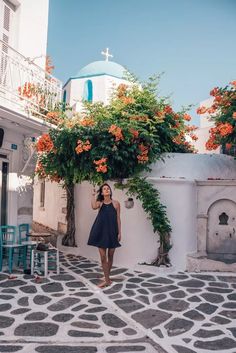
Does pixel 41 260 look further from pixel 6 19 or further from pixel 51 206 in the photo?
pixel 51 206

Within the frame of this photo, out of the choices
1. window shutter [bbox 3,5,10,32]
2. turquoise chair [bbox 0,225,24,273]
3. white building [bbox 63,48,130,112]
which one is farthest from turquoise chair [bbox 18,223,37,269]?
white building [bbox 63,48,130,112]

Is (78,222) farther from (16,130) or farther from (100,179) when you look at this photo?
(16,130)

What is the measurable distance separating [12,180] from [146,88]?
4.89 metres

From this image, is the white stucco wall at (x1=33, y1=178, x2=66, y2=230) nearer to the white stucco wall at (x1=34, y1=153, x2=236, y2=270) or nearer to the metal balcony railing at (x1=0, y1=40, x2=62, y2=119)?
the metal balcony railing at (x1=0, y1=40, x2=62, y2=119)

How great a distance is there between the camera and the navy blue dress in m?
6.86

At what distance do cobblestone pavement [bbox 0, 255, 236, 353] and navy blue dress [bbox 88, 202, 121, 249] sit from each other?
90cm

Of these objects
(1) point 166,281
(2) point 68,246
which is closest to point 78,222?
(2) point 68,246

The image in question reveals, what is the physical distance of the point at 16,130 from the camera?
940 cm

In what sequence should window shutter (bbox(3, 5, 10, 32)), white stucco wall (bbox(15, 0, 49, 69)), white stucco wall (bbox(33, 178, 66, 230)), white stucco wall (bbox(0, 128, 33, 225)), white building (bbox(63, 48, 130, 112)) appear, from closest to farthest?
1. white stucco wall (bbox(0, 128, 33, 225))
2. window shutter (bbox(3, 5, 10, 32))
3. white stucco wall (bbox(15, 0, 49, 69))
4. white stucco wall (bbox(33, 178, 66, 230))
5. white building (bbox(63, 48, 130, 112))

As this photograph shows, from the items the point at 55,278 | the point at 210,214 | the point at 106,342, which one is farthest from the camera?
the point at 210,214

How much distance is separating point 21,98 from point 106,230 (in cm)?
411

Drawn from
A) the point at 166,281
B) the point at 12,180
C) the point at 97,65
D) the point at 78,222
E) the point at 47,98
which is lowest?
the point at 166,281

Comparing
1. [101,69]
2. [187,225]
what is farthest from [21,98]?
[101,69]

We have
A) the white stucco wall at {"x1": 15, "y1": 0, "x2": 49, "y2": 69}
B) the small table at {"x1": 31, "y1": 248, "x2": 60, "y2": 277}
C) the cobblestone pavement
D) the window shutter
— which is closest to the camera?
the cobblestone pavement
